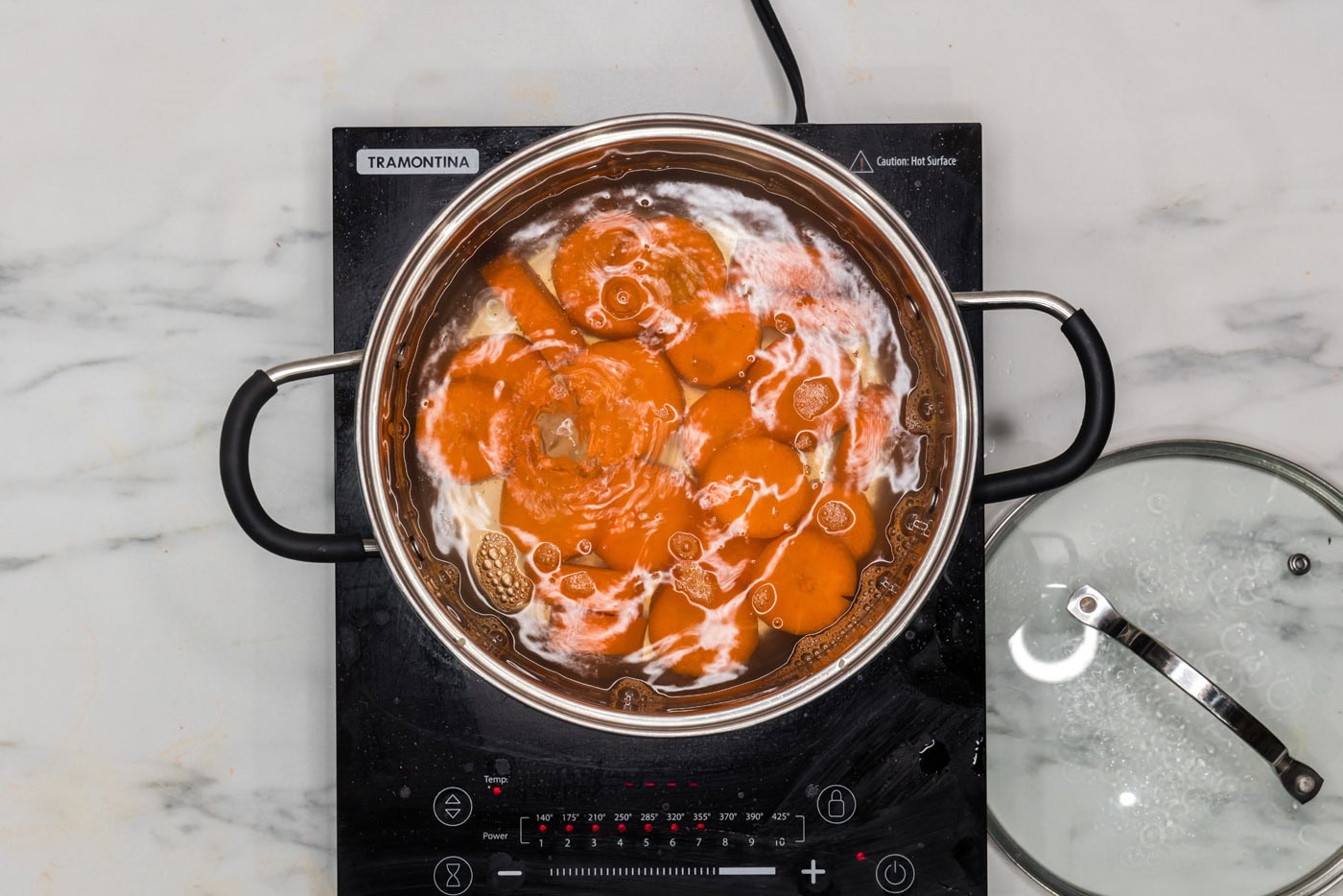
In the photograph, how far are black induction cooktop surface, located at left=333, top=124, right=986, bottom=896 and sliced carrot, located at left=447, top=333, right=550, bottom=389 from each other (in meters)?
0.09

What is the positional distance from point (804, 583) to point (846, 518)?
47 mm

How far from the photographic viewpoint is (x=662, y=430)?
1.94 ft

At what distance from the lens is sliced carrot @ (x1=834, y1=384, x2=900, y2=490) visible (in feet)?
1.94

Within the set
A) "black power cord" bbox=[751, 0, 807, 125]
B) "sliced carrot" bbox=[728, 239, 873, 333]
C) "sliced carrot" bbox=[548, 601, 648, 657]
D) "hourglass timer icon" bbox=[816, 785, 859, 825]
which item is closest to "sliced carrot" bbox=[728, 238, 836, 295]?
"sliced carrot" bbox=[728, 239, 873, 333]

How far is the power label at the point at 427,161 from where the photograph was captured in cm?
62

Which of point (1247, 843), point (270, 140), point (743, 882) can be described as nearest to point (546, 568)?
point (743, 882)

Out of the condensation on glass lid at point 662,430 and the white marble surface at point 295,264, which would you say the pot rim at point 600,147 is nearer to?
the condensation on glass lid at point 662,430

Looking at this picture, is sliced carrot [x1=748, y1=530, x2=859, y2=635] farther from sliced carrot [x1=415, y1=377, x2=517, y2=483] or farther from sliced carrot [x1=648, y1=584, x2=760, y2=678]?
sliced carrot [x1=415, y1=377, x2=517, y2=483]

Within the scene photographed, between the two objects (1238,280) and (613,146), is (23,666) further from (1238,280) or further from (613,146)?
(1238,280)

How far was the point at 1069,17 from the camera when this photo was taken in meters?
0.68

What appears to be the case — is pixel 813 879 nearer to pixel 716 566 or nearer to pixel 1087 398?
pixel 716 566

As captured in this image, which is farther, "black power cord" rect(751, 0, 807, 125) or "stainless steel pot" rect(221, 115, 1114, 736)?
"black power cord" rect(751, 0, 807, 125)

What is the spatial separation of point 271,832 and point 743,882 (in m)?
0.33

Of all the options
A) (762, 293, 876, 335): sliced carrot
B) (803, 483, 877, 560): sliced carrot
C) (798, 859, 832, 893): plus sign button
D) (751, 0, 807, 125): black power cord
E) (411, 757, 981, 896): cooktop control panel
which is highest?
(751, 0, 807, 125): black power cord
